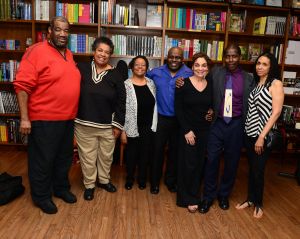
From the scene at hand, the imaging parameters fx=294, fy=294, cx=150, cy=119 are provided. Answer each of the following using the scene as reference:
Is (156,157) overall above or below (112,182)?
above

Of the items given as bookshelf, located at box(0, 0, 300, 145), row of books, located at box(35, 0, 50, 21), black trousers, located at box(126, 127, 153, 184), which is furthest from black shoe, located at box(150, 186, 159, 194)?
→ row of books, located at box(35, 0, 50, 21)

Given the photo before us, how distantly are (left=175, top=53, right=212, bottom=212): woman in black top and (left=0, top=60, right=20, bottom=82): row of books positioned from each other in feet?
8.49

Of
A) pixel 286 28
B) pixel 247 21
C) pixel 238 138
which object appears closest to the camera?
pixel 238 138

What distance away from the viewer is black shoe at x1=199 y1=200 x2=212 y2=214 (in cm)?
265

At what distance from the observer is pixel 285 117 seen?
426 cm

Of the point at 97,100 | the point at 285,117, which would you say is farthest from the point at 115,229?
the point at 285,117

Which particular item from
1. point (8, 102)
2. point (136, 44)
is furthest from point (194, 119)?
point (8, 102)

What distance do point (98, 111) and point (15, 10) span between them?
7.51 ft

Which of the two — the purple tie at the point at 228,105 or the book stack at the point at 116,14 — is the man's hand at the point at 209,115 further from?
the book stack at the point at 116,14

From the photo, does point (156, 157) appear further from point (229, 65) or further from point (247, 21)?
point (247, 21)

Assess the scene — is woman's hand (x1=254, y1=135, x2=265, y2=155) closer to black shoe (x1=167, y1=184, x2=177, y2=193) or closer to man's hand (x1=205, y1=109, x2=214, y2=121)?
man's hand (x1=205, y1=109, x2=214, y2=121)

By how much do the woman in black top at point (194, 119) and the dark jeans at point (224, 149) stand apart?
97 mm

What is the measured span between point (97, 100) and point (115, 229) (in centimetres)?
107

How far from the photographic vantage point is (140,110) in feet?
9.23
